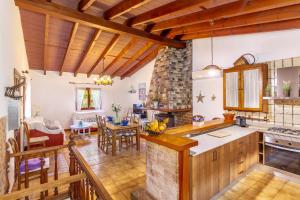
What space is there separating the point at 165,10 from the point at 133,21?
1211 millimetres

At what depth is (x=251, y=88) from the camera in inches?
147

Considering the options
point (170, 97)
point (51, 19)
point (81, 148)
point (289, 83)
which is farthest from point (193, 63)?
point (81, 148)

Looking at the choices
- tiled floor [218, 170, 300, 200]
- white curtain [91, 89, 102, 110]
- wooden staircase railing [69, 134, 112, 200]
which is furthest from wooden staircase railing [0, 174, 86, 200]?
white curtain [91, 89, 102, 110]

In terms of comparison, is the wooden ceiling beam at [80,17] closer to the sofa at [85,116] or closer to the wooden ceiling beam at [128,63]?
the wooden ceiling beam at [128,63]

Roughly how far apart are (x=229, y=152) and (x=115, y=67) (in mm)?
6770

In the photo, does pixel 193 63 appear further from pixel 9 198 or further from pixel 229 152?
pixel 9 198

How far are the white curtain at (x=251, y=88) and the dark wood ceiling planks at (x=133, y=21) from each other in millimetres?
1018

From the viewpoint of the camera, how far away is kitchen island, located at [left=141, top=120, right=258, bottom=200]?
1936mm

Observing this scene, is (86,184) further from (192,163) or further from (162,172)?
(192,163)

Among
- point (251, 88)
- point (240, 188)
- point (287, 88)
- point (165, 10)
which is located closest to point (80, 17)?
point (165, 10)

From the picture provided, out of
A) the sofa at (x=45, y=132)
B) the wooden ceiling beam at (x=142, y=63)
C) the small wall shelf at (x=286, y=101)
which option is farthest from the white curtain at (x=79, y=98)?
the small wall shelf at (x=286, y=101)

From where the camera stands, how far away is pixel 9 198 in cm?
127

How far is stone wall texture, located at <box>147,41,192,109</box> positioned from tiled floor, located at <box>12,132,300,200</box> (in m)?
2.17

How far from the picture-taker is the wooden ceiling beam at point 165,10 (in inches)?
114
